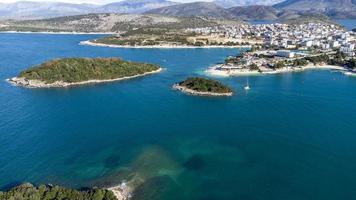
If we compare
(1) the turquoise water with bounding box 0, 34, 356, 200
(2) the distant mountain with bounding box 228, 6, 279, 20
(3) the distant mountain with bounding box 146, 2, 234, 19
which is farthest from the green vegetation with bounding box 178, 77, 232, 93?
(3) the distant mountain with bounding box 146, 2, 234, 19

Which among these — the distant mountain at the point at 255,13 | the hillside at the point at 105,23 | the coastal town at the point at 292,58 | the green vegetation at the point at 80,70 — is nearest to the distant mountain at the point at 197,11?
the distant mountain at the point at 255,13

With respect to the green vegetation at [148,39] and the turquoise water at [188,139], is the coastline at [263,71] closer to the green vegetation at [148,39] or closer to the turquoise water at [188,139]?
the turquoise water at [188,139]

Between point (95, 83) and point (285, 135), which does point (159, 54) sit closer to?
point (95, 83)

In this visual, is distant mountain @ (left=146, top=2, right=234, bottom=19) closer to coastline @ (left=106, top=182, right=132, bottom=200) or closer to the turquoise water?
the turquoise water

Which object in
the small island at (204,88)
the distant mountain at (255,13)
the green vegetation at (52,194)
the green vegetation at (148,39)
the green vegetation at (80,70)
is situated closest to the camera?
the green vegetation at (52,194)

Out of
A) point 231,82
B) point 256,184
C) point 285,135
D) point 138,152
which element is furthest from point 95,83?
point 256,184
